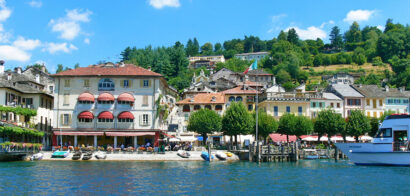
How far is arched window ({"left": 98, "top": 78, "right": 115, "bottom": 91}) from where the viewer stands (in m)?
59.3

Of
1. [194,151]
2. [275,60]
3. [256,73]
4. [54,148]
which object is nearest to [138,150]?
[194,151]

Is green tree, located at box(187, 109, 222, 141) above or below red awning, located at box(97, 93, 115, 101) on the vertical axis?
below

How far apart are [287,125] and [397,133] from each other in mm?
21238

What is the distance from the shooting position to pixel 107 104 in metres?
58.7

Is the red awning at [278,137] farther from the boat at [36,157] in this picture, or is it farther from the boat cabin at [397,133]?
the boat at [36,157]

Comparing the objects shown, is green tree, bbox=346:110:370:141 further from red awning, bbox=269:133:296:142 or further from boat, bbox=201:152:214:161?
boat, bbox=201:152:214:161

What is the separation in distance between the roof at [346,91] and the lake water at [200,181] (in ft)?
135

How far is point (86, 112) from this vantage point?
57.8 meters

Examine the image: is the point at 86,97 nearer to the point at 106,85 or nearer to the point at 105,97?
the point at 105,97

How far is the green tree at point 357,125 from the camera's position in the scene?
63.9 m

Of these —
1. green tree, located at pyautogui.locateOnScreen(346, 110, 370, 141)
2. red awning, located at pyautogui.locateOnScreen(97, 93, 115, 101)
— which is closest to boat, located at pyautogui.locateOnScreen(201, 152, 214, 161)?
red awning, located at pyautogui.locateOnScreen(97, 93, 115, 101)

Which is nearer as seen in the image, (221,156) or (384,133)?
(384,133)

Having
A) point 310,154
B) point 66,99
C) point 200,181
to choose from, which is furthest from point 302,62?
point 200,181

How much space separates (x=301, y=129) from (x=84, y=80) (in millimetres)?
31766
